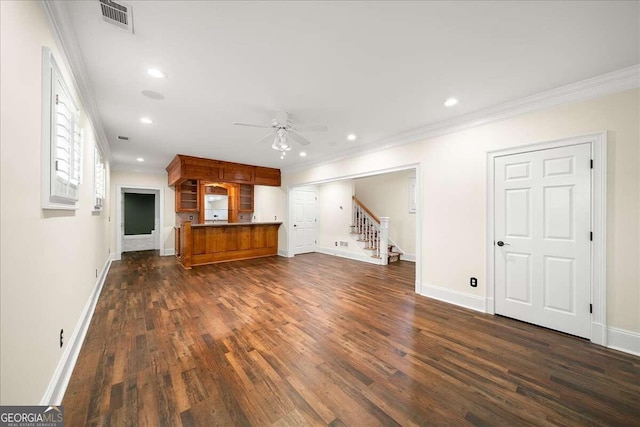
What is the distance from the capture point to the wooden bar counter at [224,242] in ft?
19.1

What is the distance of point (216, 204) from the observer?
26.3 ft

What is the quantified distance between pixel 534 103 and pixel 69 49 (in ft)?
15.1

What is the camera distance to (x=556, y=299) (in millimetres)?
2699

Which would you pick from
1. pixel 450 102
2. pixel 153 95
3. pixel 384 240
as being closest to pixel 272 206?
pixel 384 240

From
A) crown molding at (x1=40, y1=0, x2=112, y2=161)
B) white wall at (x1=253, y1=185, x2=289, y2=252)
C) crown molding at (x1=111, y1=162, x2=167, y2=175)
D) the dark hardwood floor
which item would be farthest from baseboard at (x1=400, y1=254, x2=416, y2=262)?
crown molding at (x1=111, y1=162, x2=167, y2=175)

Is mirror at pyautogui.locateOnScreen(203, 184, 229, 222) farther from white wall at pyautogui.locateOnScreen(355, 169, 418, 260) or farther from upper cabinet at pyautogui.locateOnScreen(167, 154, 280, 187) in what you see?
white wall at pyautogui.locateOnScreen(355, 169, 418, 260)

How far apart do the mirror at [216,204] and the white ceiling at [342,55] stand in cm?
453

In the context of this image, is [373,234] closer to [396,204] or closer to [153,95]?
[396,204]

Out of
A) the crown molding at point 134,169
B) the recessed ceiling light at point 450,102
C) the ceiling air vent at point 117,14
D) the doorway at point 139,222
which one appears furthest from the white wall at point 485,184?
the doorway at point 139,222

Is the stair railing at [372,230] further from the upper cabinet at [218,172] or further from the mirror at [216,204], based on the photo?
the mirror at [216,204]

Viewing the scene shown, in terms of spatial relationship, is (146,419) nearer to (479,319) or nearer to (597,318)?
(479,319)

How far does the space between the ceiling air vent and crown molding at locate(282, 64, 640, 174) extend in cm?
360

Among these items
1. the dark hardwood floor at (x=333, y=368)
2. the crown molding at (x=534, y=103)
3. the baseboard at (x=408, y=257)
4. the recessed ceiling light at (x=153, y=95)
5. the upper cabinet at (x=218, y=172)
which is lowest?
the dark hardwood floor at (x=333, y=368)

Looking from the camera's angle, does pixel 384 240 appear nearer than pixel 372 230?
Yes
